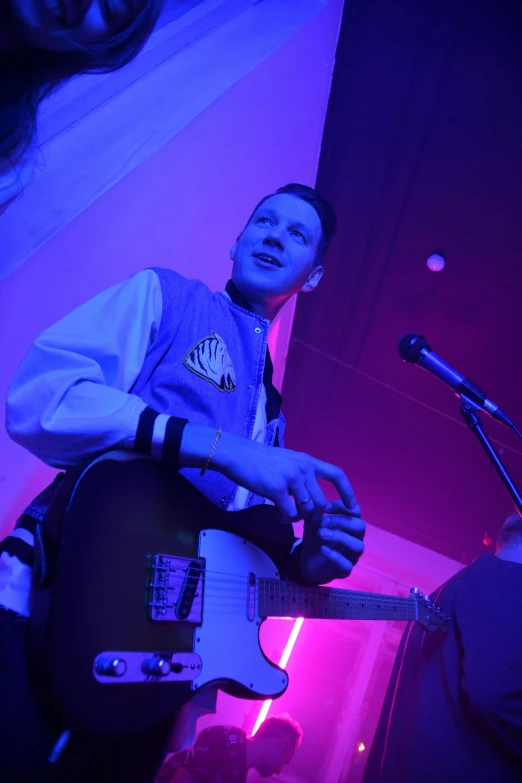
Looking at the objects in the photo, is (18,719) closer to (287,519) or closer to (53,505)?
(53,505)

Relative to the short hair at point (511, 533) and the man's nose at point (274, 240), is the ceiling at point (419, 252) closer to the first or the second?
the short hair at point (511, 533)

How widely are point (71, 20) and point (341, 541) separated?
1.23 metres

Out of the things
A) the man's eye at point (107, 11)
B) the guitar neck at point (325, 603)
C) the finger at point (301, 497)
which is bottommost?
the guitar neck at point (325, 603)

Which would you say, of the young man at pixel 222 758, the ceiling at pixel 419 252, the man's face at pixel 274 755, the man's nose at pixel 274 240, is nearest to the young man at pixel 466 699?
the man's nose at pixel 274 240

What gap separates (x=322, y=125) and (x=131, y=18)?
2288 mm

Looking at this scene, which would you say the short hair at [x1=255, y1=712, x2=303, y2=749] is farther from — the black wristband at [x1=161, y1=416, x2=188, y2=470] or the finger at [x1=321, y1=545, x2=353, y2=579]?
the black wristband at [x1=161, y1=416, x2=188, y2=470]

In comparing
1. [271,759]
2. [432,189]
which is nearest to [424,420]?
[432,189]

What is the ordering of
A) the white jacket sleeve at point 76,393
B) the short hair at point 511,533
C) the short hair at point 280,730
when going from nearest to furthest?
the white jacket sleeve at point 76,393, the short hair at point 511,533, the short hair at point 280,730

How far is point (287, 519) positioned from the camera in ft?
3.21

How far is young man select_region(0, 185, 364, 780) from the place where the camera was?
33.2 inches

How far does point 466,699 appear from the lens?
1.49m

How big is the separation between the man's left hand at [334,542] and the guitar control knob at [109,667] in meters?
0.55

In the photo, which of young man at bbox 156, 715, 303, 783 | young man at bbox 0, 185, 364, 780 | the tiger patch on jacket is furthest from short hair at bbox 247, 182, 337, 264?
young man at bbox 156, 715, 303, 783

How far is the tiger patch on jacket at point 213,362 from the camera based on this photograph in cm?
117
